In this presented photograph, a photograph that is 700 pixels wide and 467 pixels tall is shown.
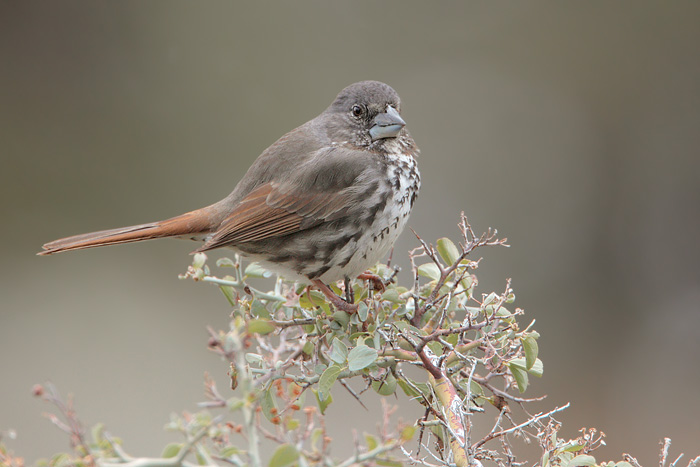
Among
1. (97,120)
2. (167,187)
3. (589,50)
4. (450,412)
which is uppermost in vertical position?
(589,50)

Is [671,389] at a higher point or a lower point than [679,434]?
higher

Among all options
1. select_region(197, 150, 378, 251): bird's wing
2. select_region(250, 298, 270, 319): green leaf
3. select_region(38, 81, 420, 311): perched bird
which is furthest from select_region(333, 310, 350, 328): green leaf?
select_region(197, 150, 378, 251): bird's wing

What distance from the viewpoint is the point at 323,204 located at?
2.94 metres

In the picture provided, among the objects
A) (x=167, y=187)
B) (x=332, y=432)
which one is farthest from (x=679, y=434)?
(x=167, y=187)

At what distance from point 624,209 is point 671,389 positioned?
153cm

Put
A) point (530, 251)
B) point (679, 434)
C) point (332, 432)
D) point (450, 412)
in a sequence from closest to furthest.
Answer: point (450, 412), point (332, 432), point (679, 434), point (530, 251)

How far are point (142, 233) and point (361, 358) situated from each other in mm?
1572

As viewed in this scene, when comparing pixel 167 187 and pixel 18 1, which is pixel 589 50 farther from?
pixel 18 1

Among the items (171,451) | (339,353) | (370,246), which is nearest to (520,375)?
(339,353)

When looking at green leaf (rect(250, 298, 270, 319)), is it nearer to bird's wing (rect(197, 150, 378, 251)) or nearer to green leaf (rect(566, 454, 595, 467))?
bird's wing (rect(197, 150, 378, 251))

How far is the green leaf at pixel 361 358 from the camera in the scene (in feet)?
5.35

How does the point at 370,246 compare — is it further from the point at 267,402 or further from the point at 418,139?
the point at 418,139

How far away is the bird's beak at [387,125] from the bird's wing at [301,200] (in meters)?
0.13

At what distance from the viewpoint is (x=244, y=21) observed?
6.21 meters
